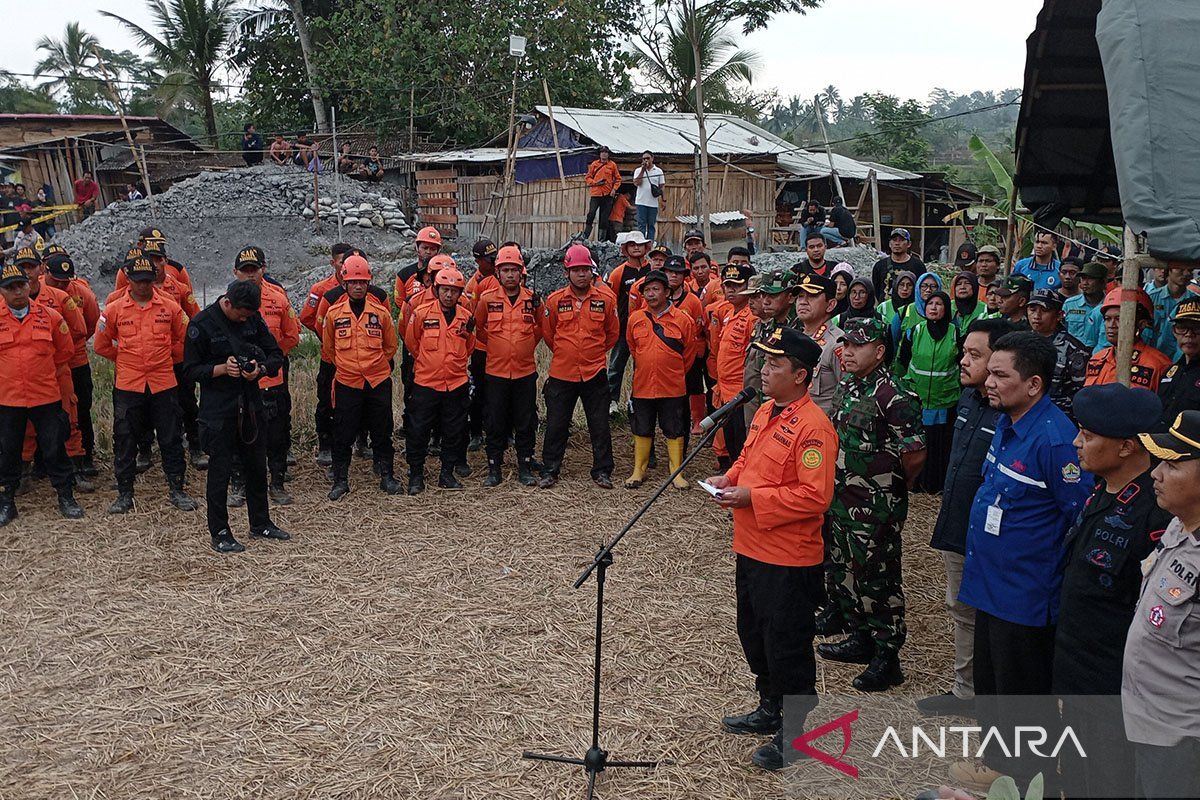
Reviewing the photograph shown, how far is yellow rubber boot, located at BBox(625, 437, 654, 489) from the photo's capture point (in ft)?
27.0

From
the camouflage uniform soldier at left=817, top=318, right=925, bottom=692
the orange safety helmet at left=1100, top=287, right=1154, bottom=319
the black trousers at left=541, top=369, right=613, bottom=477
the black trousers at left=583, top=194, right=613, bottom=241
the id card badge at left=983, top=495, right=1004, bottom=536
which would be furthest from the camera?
the black trousers at left=583, top=194, right=613, bottom=241

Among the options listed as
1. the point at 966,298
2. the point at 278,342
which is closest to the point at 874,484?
the point at 966,298

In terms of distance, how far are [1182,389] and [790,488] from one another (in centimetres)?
244

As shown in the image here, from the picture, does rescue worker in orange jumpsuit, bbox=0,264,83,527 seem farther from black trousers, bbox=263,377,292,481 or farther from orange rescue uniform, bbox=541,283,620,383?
orange rescue uniform, bbox=541,283,620,383

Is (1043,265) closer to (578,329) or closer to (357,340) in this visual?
(578,329)

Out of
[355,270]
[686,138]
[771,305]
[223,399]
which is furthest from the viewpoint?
[686,138]

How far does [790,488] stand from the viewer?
4008 millimetres

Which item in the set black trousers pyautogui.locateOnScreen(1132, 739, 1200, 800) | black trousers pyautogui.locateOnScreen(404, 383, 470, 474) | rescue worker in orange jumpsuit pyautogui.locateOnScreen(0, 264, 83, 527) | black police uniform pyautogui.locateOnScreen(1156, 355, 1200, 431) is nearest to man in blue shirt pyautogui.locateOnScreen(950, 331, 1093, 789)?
black trousers pyautogui.locateOnScreen(1132, 739, 1200, 800)

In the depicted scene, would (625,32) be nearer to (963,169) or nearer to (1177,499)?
(963,169)

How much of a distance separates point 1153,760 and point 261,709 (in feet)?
12.7

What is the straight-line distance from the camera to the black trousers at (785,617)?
13.3ft

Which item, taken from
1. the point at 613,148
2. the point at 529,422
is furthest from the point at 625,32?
the point at 529,422

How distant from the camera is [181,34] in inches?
1164

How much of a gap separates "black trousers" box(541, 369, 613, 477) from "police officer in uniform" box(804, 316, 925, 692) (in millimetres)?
3626
